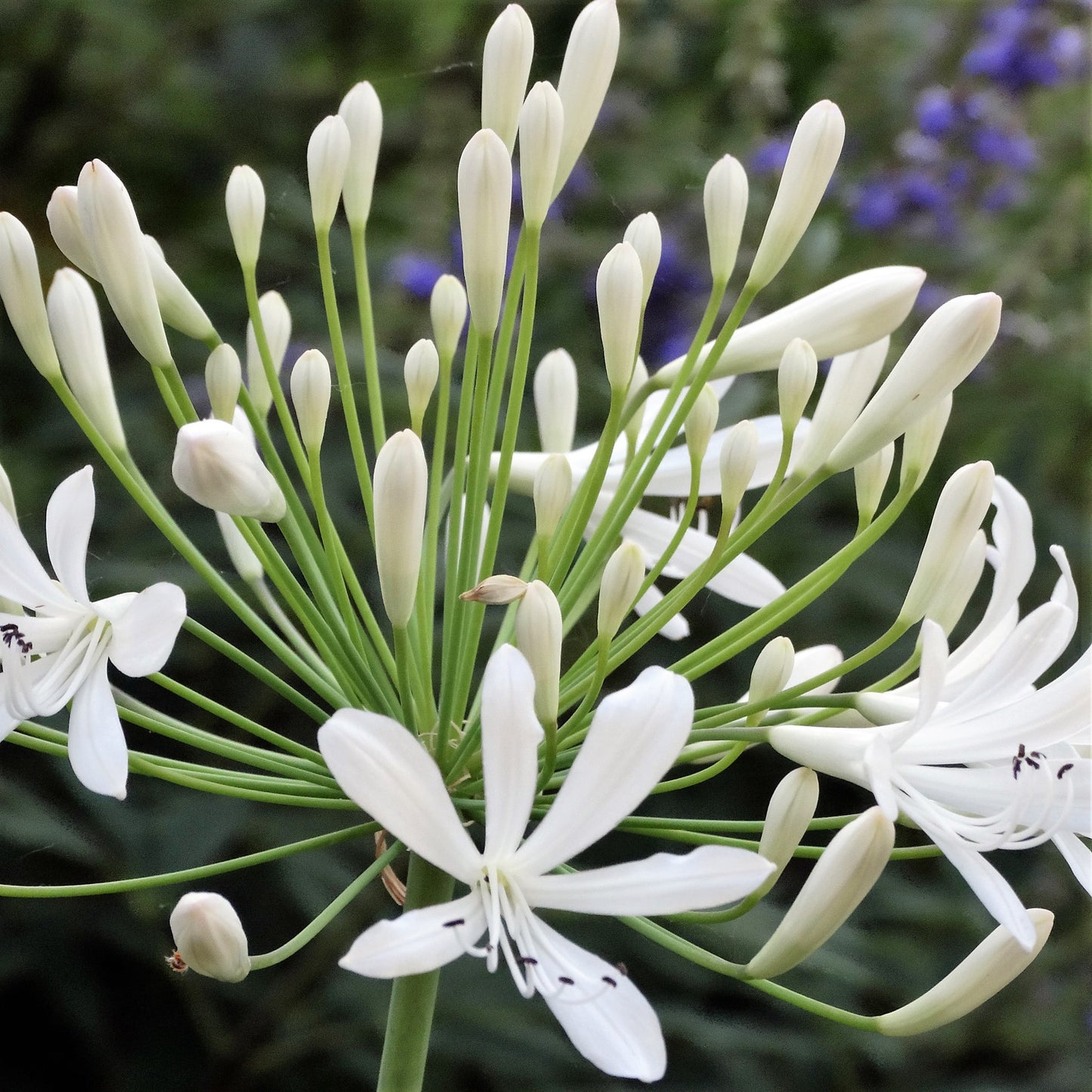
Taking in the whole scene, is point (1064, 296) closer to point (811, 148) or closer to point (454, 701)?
point (811, 148)

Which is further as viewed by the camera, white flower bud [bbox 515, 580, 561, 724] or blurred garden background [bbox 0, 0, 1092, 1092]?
blurred garden background [bbox 0, 0, 1092, 1092]

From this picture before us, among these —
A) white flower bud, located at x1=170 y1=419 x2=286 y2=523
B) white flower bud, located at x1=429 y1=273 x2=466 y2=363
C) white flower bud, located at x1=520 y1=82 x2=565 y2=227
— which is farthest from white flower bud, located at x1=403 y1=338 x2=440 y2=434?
white flower bud, located at x1=170 y1=419 x2=286 y2=523

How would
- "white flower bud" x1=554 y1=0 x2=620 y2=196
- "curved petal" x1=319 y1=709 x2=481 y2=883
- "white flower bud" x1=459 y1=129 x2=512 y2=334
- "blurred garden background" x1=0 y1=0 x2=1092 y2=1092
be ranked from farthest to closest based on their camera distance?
"blurred garden background" x1=0 y1=0 x2=1092 y2=1092 < "white flower bud" x1=554 y1=0 x2=620 y2=196 < "white flower bud" x1=459 y1=129 x2=512 y2=334 < "curved petal" x1=319 y1=709 x2=481 y2=883

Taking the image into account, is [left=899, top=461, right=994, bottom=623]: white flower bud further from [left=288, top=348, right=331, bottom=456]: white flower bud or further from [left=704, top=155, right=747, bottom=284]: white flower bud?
[left=288, top=348, right=331, bottom=456]: white flower bud

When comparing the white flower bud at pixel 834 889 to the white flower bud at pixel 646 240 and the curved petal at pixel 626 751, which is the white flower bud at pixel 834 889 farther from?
the white flower bud at pixel 646 240

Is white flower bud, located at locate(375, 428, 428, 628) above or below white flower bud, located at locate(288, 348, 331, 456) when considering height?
below

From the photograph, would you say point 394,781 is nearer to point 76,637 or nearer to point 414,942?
point 414,942

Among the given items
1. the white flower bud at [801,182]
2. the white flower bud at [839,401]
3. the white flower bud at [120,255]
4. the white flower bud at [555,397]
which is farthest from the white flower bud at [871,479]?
the white flower bud at [120,255]
